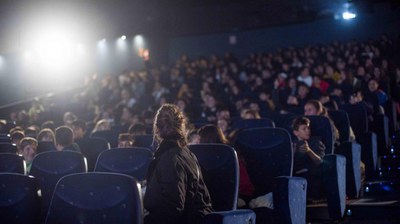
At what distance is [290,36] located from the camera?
58.7 ft

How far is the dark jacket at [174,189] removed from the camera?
160 inches

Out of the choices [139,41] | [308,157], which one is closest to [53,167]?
[308,157]

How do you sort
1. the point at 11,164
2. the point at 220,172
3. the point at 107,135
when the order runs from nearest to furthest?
1. the point at 220,172
2. the point at 11,164
3. the point at 107,135

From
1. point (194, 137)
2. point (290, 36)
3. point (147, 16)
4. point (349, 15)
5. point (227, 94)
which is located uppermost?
point (147, 16)

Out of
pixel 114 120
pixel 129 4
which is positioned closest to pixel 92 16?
pixel 129 4

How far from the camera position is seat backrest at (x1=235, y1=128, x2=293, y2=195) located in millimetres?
5746

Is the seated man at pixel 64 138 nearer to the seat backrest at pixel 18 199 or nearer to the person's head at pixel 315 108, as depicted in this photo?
the person's head at pixel 315 108

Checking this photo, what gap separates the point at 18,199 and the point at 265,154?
7.37 feet

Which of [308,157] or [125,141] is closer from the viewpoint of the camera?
[308,157]

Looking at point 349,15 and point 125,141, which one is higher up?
point 349,15

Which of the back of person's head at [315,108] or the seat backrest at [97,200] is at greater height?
the back of person's head at [315,108]

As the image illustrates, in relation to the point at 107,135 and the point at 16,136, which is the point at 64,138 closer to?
the point at 16,136

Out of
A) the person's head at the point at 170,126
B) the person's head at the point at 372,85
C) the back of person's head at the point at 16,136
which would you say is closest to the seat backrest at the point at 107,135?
the back of person's head at the point at 16,136

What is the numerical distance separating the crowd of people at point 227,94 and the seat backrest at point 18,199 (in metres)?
1.72
